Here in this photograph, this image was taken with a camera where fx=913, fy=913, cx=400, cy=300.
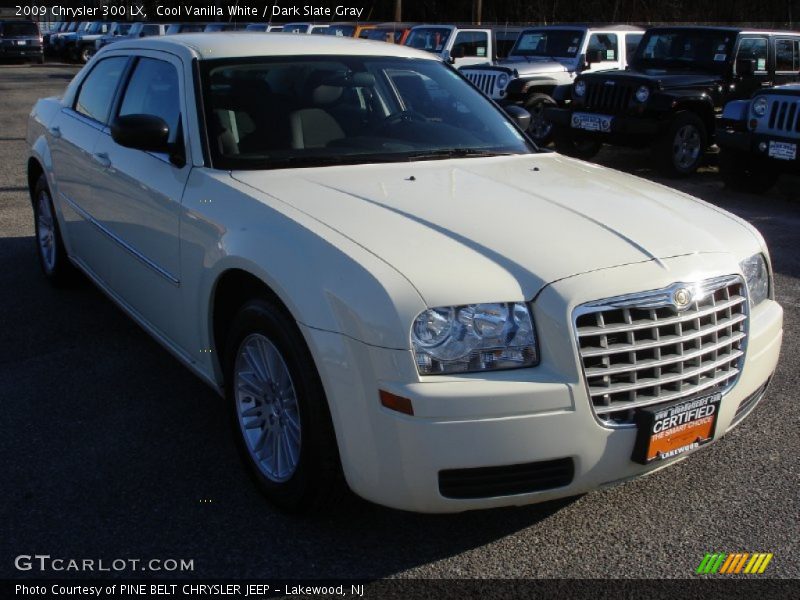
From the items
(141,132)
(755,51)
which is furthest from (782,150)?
(141,132)

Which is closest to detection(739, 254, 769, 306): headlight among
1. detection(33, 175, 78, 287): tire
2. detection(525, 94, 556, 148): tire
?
detection(33, 175, 78, 287): tire

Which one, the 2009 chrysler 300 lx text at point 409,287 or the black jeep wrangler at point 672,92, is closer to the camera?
the 2009 chrysler 300 lx text at point 409,287

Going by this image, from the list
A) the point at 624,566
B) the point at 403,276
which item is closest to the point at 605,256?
the point at 403,276

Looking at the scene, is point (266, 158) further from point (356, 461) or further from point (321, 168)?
point (356, 461)

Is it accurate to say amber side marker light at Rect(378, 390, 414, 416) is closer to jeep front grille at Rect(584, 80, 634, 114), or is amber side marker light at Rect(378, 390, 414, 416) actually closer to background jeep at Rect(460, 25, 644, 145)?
jeep front grille at Rect(584, 80, 634, 114)

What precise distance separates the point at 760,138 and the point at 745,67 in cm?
259

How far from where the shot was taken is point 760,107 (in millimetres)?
9578

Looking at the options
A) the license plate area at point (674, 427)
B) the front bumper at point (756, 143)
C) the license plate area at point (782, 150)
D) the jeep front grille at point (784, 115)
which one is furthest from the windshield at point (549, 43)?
the license plate area at point (674, 427)

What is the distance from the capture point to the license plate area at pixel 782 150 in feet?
29.8

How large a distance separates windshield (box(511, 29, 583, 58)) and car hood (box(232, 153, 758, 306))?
10998 mm

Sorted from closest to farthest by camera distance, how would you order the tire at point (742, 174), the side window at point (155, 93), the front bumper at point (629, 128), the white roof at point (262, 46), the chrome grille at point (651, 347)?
1. the chrome grille at point (651, 347)
2. the side window at point (155, 93)
3. the white roof at point (262, 46)
4. the tire at point (742, 174)
5. the front bumper at point (629, 128)

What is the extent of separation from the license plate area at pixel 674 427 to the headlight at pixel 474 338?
411mm

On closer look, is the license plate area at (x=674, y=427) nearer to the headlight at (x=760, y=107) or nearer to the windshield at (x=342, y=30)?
the headlight at (x=760, y=107)

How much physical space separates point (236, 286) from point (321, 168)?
70cm
